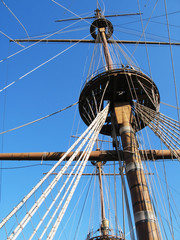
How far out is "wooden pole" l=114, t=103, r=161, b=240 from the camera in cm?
815

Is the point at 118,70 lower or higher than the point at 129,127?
higher

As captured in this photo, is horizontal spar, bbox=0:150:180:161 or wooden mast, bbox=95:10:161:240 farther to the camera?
horizontal spar, bbox=0:150:180:161

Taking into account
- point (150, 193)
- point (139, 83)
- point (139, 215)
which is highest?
point (139, 83)

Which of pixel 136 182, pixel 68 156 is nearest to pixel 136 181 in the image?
pixel 136 182

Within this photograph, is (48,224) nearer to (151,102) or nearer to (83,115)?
(83,115)

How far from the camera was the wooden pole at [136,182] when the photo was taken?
321 inches

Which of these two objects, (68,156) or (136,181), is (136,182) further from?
(68,156)

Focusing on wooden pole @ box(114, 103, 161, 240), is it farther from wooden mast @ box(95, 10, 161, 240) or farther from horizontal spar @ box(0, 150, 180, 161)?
horizontal spar @ box(0, 150, 180, 161)

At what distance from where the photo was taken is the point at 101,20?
1775 centimetres

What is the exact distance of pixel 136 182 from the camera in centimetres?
917

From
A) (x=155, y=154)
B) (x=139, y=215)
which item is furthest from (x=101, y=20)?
(x=139, y=215)

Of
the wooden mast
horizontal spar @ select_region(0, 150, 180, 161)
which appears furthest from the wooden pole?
horizontal spar @ select_region(0, 150, 180, 161)

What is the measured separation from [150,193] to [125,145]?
2317 mm

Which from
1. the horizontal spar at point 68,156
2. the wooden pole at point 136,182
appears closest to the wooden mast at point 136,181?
the wooden pole at point 136,182
